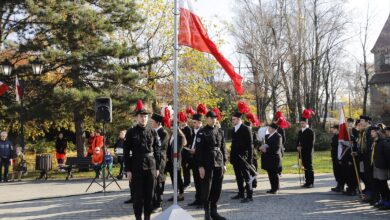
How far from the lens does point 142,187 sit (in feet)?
26.6

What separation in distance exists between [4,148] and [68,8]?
6.65 m

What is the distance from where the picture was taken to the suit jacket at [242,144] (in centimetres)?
1045

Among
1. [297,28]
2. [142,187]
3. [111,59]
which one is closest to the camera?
[142,187]

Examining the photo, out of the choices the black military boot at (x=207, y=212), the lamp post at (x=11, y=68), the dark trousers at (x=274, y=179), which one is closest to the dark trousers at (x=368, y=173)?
the dark trousers at (x=274, y=179)

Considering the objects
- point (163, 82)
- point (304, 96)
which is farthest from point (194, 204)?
point (304, 96)

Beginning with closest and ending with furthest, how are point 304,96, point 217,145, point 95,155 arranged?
1. point 217,145
2. point 95,155
3. point 304,96

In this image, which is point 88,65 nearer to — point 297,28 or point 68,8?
point 68,8

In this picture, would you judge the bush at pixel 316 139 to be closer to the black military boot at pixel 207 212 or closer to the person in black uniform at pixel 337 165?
the person in black uniform at pixel 337 165

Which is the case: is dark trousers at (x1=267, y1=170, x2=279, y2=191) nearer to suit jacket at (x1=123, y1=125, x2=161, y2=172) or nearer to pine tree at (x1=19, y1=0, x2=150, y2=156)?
suit jacket at (x1=123, y1=125, x2=161, y2=172)

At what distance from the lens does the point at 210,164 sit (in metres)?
8.64

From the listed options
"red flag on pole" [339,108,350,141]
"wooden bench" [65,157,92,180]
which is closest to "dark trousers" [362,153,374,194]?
"red flag on pole" [339,108,350,141]

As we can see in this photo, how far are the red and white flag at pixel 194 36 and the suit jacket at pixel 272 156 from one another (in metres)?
3.78

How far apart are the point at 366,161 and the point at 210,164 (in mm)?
4276

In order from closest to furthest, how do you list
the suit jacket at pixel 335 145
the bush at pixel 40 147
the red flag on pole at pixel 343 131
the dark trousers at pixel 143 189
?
the dark trousers at pixel 143 189, the red flag on pole at pixel 343 131, the suit jacket at pixel 335 145, the bush at pixel 40 147
